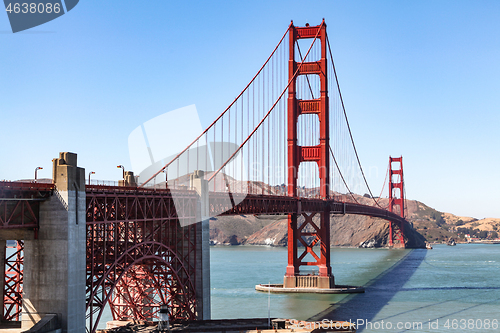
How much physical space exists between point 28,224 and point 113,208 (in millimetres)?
5557

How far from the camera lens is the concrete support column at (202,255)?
33.1 meters

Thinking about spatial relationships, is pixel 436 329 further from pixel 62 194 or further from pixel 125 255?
pixel 62 194

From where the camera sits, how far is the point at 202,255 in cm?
3350

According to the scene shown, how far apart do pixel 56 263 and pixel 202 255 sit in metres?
13.8

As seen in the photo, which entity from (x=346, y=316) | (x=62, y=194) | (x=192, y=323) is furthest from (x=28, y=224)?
(x=346, y=316)

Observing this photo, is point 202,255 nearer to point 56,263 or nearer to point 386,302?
point 56,263

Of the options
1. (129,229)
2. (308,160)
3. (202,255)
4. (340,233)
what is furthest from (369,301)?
(340,233)

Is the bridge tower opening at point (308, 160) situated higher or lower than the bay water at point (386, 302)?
higher

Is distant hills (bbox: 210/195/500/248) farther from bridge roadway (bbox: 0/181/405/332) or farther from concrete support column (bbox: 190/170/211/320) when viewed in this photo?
bridge roadway (bbox: 0/181/405/332)

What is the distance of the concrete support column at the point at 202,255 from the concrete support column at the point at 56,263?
41.9ft

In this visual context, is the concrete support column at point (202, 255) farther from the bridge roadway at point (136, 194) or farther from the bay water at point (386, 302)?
the bay water at point (386, 302)

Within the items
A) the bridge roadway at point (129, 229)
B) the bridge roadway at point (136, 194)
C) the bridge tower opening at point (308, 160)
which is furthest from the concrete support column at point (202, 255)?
the bridge tower opening at point (308, 160)

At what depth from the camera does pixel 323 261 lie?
178 feet

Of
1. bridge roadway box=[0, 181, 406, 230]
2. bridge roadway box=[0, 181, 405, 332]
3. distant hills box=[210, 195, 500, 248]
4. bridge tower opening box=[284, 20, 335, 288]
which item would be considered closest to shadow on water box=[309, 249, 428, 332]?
bridge tower opening box=[284, 20, 335, 288]
